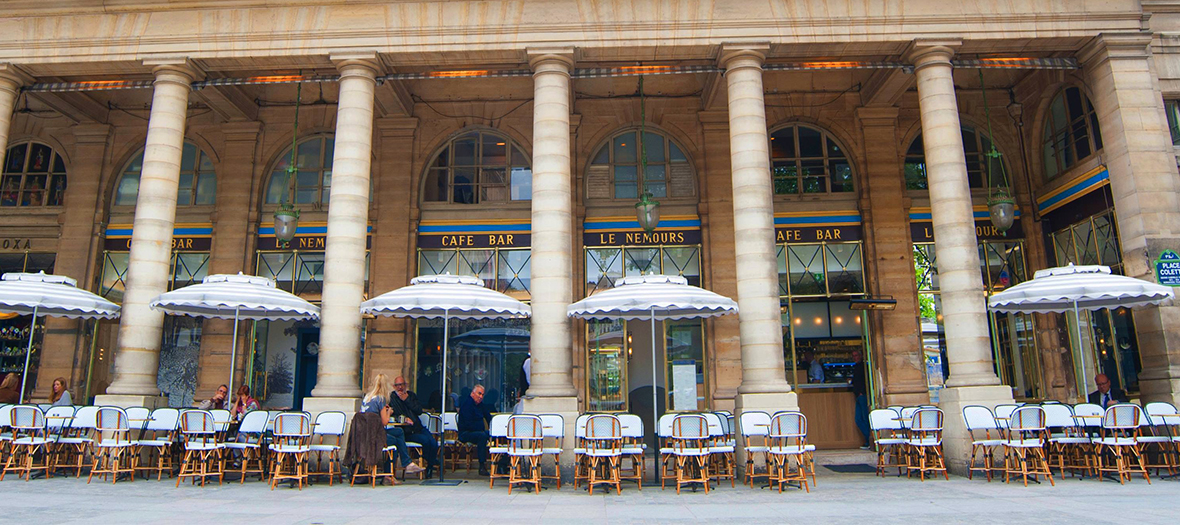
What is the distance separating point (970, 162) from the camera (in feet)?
52.8

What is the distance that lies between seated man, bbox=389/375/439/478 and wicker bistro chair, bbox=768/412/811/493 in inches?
197

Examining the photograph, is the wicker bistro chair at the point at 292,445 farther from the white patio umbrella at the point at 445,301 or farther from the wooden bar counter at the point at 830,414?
the wooden bar counter at the point at 830,414

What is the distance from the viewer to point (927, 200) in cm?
1576

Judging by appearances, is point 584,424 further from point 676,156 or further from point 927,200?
point 927,200

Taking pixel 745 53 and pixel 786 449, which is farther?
pixel 745 53

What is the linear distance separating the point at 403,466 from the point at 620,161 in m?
8.65

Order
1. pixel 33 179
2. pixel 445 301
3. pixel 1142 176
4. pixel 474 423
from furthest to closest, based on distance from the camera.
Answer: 1. pixel 33 179
2. pixel 1142 176
3. pixel 474 423
4. pixel 445 301

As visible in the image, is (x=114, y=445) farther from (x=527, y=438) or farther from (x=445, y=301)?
(x=527, y=438)

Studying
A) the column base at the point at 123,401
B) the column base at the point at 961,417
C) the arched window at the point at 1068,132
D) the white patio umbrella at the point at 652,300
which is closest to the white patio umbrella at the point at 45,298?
the column base at the point at 123,401

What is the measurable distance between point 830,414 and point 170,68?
14.5 meters

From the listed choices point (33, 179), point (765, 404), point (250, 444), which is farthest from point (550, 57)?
point (33, 179)

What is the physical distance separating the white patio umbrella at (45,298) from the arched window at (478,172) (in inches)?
262

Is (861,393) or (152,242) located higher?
(152,242)

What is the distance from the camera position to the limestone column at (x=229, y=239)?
15.2m
